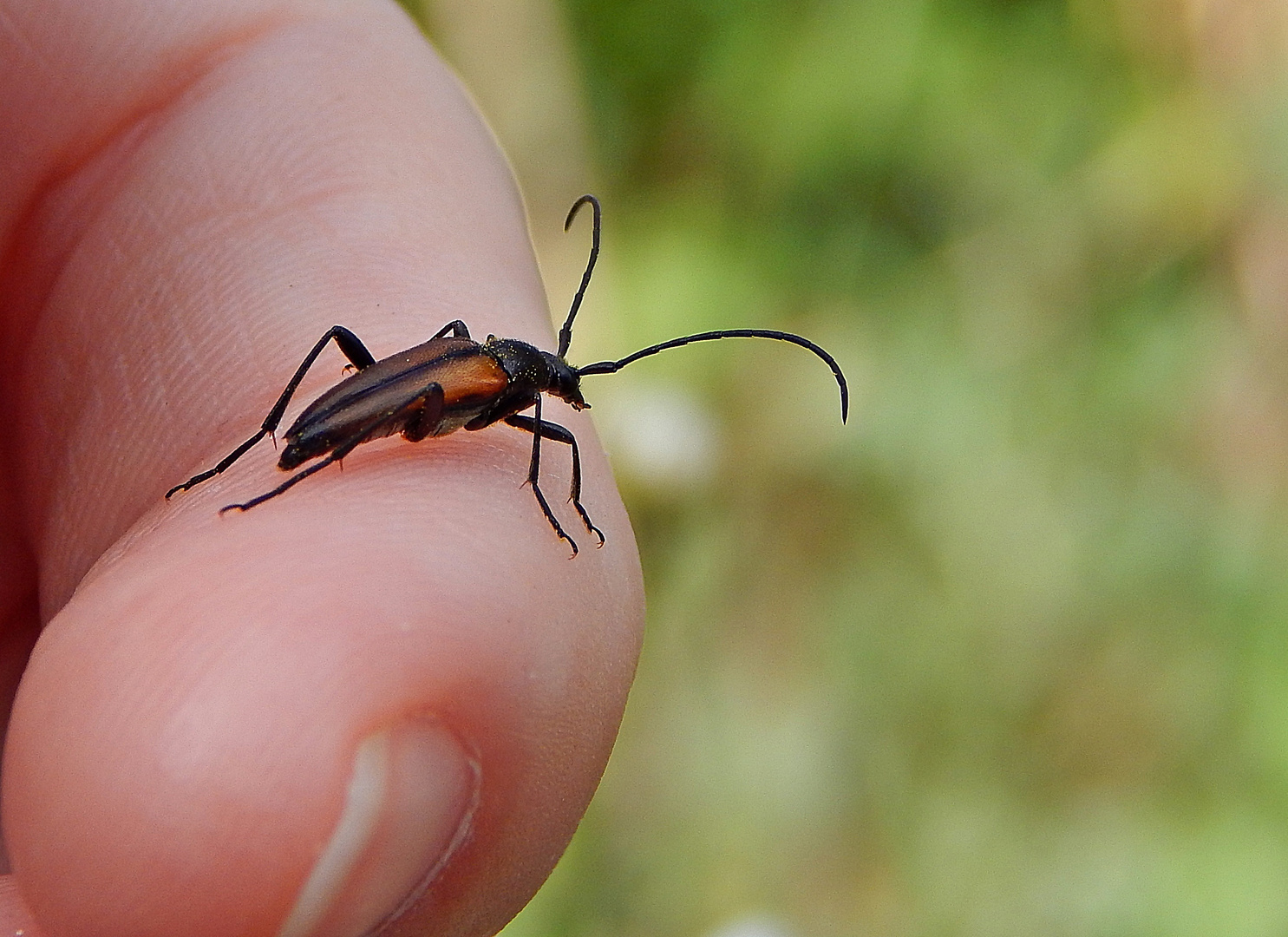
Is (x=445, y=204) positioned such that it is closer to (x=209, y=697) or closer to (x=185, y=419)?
(x=185, y=419)

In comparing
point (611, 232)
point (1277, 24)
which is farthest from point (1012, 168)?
point (611, 232)

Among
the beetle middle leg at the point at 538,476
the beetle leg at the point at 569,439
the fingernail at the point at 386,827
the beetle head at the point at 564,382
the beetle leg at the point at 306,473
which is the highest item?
the beetle leg at the point at 306,473

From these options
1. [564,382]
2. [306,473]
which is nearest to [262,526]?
[306,473]

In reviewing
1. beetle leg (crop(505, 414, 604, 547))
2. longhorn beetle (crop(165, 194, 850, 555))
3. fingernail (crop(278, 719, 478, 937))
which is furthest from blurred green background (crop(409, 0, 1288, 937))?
fingernail (crop(278, 719, 478, 937))

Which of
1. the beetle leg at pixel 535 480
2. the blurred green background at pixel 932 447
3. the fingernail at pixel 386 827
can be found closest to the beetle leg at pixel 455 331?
the beetle leg at pixel 535 480

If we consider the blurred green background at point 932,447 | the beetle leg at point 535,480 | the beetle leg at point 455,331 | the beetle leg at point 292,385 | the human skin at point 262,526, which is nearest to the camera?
the human skin at point 262,526

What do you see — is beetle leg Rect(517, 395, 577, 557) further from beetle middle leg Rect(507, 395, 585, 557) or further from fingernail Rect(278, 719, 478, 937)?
fingernail Rect(278, 719, 478, 937)

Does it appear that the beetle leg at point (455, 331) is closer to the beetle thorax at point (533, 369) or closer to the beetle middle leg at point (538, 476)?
the beetle thorax at point (533, 369)
